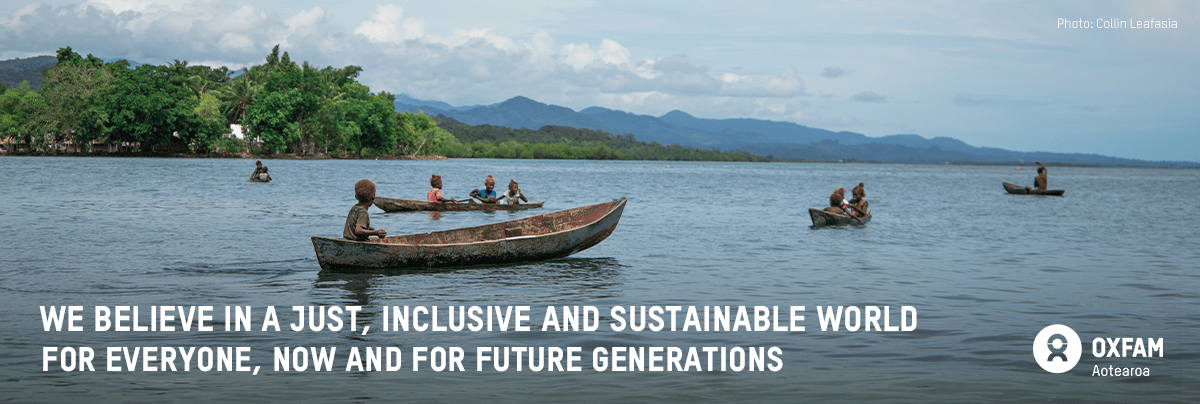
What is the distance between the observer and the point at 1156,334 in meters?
9.95

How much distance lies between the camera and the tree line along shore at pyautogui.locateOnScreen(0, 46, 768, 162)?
92.6 m

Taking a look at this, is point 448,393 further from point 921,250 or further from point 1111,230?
point 1111,230

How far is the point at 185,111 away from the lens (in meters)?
94.1

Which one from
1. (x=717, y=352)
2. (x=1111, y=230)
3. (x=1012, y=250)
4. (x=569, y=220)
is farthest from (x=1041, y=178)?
(x=717, y=352)

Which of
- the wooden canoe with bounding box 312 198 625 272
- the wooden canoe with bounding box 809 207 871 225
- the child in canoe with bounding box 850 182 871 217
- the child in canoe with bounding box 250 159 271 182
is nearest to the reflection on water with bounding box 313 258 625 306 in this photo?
the wooden canoe with bounding box 312 198 625 272

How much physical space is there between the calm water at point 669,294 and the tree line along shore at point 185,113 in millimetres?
74944

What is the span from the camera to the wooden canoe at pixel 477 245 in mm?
13430

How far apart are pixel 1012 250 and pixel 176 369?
17.9 meters

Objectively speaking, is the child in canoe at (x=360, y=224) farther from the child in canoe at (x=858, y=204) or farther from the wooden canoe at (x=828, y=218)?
the child in canoe at (x=858, y=204)

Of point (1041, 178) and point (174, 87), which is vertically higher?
point (174, 87)

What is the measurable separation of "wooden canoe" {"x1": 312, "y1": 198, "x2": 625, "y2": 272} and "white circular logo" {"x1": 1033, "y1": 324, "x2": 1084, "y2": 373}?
832 cm

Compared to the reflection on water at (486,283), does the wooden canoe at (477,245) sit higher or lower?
higher

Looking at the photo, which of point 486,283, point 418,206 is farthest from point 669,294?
point 418,206

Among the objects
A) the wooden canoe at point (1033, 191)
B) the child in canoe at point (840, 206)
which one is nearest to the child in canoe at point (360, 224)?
the child in canoe at point (840, 206)
